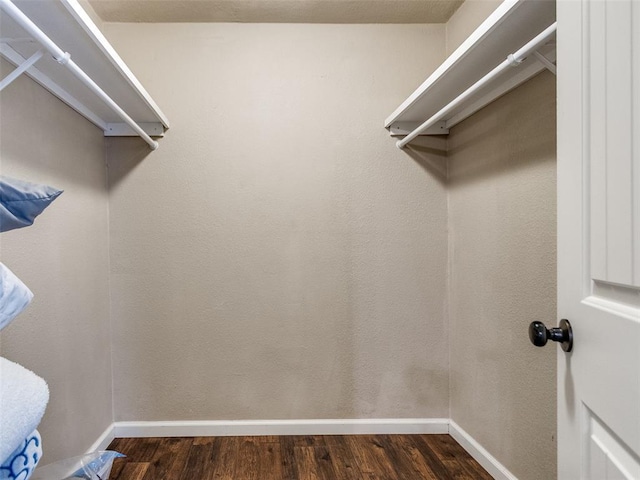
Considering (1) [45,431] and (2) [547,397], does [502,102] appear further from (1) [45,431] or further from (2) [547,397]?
(1) [45,431]

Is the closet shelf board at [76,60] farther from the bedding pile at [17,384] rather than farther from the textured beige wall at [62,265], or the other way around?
the bedding pile at [17,384]

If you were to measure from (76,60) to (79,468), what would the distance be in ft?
4.91

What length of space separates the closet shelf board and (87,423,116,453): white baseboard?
4.98 ft

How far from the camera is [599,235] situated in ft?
2.27

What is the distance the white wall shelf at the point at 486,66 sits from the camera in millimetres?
1148

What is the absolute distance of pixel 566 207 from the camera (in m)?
0.78

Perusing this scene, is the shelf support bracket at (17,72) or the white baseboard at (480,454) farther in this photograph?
the white baseboard at (480,454)

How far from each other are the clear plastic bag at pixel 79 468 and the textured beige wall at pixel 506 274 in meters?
1.59

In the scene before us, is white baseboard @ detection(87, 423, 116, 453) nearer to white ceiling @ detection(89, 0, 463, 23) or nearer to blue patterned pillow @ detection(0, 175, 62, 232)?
blue patterned pillow @ detection(0, 175, 62, 232)

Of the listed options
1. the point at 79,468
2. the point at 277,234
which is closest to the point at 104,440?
the point at 79,468

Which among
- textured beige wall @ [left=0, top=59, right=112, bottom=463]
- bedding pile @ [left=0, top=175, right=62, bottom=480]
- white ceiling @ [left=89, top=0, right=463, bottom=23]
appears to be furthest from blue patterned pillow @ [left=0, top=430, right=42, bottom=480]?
white ceiling @ [left=89, top=0, right=463, bottom=23]

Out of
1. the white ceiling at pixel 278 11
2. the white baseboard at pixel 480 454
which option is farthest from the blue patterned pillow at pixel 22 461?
the white ceiling at pixel 278 11

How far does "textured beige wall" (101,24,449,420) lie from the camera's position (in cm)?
213

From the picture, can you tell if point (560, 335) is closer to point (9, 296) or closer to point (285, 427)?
point (9, 296)
